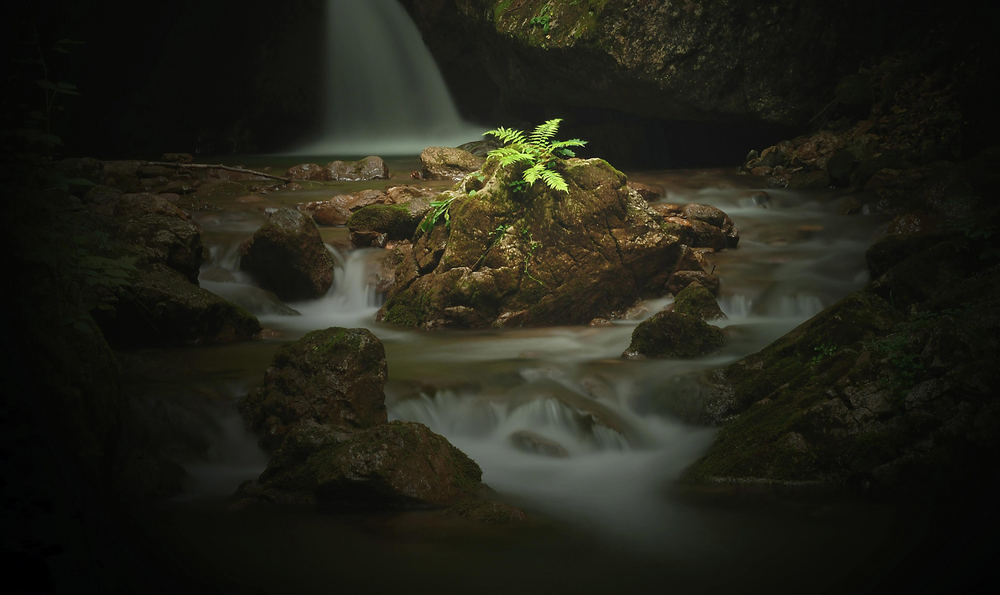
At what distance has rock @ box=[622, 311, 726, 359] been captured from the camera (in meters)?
6.27

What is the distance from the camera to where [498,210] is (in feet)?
25.1

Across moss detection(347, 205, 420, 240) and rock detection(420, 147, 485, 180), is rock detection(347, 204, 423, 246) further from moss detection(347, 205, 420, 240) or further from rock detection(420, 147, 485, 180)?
rock detection(420, 147, 485, 180)

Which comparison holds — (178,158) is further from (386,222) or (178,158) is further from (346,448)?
(346,448)

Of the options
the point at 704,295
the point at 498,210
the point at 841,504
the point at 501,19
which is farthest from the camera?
the point at 501,19

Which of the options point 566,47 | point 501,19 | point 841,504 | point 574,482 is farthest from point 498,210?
point 501,19

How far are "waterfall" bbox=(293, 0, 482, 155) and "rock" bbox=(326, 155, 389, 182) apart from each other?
5.67m

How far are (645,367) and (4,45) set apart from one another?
4923 millimetres

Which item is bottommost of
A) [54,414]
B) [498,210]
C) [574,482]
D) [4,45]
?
[574,482]

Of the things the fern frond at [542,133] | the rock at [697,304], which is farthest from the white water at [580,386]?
the fern frond at [542,133]

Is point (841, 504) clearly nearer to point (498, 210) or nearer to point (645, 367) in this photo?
point (645, 367)

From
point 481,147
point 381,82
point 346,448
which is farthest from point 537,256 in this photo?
point 381,82

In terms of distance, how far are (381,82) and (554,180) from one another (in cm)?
1463

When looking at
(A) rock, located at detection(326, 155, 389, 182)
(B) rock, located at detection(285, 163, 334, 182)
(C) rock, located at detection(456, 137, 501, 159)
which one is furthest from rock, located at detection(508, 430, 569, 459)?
(C) rock, located at detection(456, 137, 501, 159)

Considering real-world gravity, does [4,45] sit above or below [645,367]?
above
